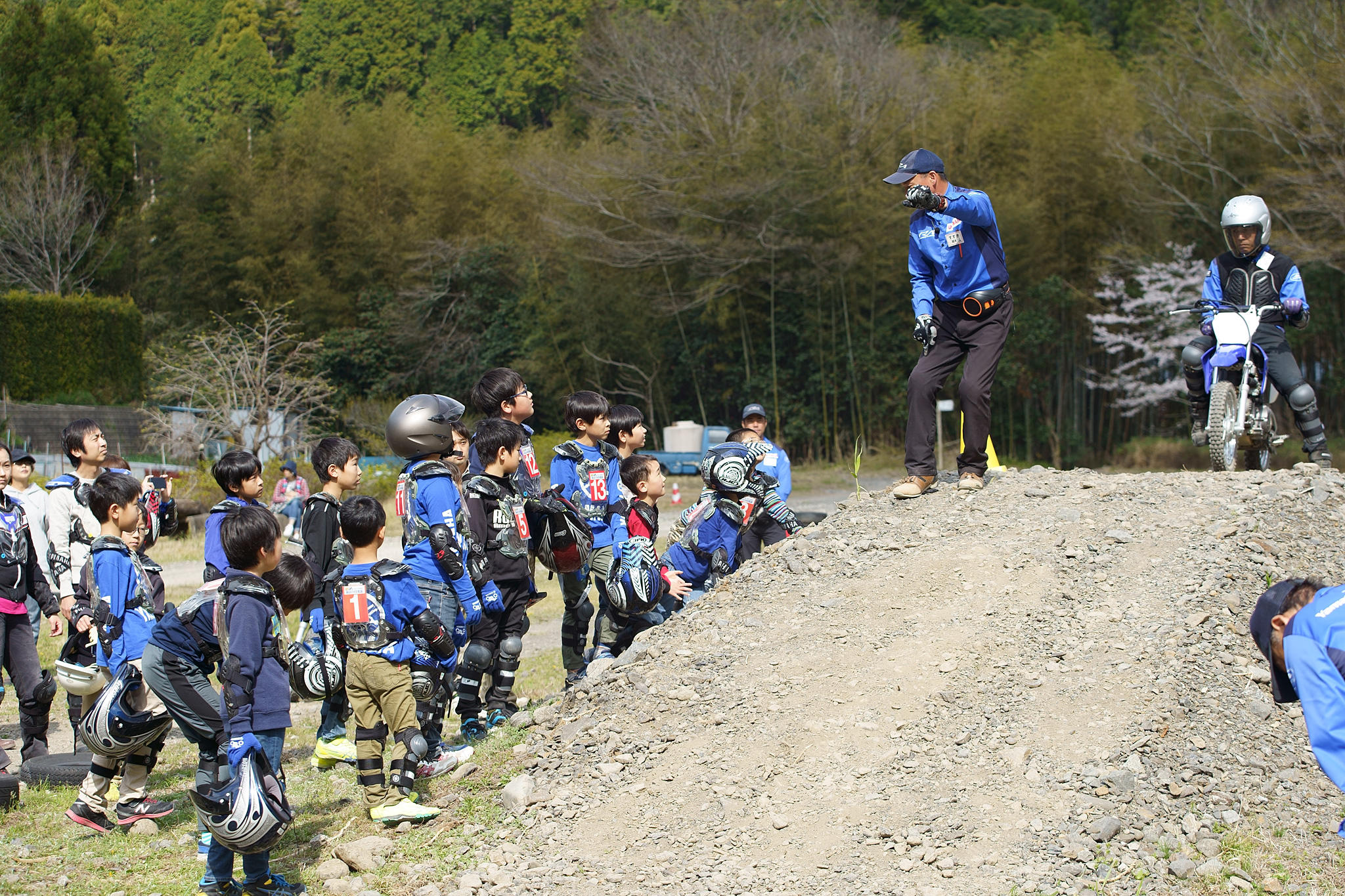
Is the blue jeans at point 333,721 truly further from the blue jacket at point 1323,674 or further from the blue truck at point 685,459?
the blue truck at point 685,459

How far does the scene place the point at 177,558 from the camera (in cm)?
1385

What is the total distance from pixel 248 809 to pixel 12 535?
289 centimetres

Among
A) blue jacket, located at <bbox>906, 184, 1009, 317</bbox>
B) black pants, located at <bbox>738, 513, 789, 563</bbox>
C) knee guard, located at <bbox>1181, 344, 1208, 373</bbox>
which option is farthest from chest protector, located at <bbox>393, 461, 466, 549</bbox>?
knee guard, located at <bbox>1181, 344, 1208, 373</bbox>

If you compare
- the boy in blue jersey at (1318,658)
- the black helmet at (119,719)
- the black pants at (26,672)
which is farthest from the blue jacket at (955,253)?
the black pants at (26,672)

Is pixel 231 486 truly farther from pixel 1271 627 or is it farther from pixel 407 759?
pixel 1271 627

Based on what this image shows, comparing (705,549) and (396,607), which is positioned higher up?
(396,607)

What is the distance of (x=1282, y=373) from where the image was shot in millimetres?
7363

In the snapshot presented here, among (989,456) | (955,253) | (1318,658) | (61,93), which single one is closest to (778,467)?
(989,456)

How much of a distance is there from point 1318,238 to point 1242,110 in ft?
8.97

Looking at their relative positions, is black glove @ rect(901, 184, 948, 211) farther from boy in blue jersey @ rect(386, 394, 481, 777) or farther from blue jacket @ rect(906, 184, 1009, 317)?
boy in blue jersey @ rect(386, 394, 481, 777)

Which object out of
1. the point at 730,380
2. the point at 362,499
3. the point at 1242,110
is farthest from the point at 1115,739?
the point at 730,380

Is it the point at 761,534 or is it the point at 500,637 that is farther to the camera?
the point at 761,534

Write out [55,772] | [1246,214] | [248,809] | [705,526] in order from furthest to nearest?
[1246,214] < [705,526] < [55,772] < [248,809]

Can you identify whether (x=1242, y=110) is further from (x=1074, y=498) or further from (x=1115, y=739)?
(x=1115, y=739)
